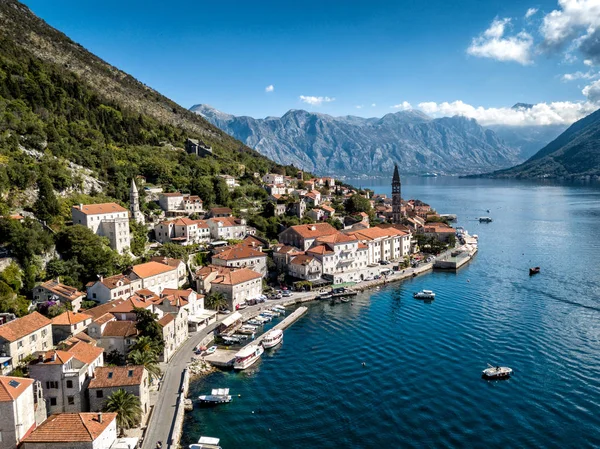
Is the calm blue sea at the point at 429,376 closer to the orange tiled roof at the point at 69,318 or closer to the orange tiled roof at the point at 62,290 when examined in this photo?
the orange tiled roof at the point at 69,318

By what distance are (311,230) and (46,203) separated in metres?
41.6

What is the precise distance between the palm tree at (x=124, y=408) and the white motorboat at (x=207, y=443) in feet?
15.3

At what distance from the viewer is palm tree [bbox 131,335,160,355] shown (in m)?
39.2

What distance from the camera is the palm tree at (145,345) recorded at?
128 feet

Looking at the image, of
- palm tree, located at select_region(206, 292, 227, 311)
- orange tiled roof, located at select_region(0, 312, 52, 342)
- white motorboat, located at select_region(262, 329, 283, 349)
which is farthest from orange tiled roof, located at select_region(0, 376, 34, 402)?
palm tree, located at select_region(206, 292, 227, 311)

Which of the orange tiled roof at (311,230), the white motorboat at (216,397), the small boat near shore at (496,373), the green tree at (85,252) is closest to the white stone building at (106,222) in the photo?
the green tree at (85,252)

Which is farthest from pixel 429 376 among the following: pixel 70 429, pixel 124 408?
pixel 70 429

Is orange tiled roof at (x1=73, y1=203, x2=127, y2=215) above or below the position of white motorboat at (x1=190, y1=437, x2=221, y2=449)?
above

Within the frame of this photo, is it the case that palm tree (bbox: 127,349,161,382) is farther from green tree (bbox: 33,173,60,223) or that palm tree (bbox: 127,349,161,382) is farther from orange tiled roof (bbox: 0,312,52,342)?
green tree (bbox: 33,173,60,223)

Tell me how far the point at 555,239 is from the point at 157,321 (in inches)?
3827

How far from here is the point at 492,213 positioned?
528 feet

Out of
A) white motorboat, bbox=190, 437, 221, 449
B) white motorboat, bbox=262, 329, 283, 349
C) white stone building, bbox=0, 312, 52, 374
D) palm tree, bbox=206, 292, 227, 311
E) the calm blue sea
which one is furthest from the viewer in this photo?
palm tree, bbox=206, 292, 227, 311

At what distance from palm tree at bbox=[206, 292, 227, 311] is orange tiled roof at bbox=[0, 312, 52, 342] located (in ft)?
66.2

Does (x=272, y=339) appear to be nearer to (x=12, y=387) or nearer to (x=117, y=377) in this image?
(x=117, y=377)
